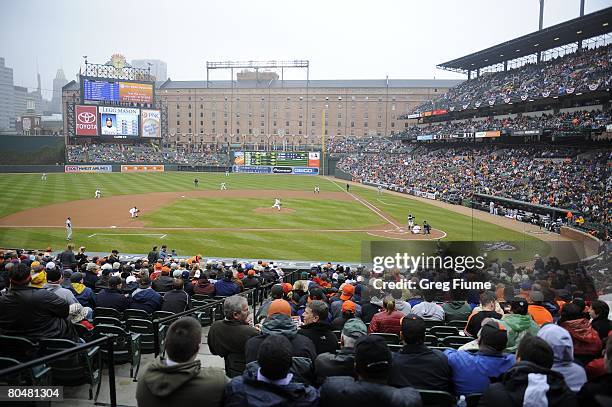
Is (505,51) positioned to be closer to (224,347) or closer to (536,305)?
(536,305)

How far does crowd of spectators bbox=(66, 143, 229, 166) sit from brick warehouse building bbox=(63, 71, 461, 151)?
792 inches

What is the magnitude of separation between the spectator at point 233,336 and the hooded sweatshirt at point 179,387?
70.8 inches

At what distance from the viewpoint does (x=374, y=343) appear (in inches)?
159

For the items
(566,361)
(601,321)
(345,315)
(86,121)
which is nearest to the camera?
(566,361)

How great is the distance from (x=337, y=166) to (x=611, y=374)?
87.2 meters

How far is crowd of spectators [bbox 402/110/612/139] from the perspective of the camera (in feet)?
145

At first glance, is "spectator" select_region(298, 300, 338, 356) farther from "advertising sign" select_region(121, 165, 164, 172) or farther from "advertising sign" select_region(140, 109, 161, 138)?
"advertising sign" select_region(140, 109, 161, 138)

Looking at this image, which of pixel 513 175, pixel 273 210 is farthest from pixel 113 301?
pixel 513 175

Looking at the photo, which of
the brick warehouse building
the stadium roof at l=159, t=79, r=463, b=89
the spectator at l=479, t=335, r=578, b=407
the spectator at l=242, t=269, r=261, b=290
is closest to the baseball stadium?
the spectator at l=479, t=335, r=578, b=407

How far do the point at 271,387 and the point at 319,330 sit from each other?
6.59 ft

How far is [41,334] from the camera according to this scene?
244 inches

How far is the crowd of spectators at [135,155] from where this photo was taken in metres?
88.8

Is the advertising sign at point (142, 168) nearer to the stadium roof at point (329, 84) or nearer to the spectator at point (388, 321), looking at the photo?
the stadium roof at point (329, 84)

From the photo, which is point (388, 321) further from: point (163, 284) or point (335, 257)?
point (335, 257)
